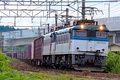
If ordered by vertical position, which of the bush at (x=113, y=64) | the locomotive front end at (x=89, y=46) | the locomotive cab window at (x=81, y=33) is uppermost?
the locomotive cab window at (x=81, y=33)

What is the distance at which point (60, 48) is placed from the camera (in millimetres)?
26484

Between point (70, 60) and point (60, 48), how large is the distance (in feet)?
7.75

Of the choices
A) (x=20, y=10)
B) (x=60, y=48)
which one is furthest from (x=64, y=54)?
(x=20, y=10)

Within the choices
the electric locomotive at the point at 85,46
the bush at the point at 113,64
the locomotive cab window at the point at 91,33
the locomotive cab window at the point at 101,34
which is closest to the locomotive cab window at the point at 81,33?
the electric locomotive at the point at 85,46

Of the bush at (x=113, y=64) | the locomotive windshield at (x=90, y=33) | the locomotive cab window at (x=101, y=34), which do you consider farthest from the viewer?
the bush at (x=113, y=64)

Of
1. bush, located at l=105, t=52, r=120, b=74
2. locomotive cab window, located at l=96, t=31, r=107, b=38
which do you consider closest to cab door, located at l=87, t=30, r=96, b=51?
locomotive cab window, located at l=96, t=31, r=107, b=38

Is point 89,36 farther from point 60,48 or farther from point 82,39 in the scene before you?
point 60,48

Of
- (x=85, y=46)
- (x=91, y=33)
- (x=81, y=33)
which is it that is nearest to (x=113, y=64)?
(x=91, y=33)

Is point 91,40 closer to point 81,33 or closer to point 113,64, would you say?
point 81,33

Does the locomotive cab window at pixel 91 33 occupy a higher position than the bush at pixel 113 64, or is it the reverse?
the locomotive cab window at pixel 91 33

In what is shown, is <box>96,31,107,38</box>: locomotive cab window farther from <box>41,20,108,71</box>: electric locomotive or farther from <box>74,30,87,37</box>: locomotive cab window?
<box>74,30,87,37</box>: locomotive cab window

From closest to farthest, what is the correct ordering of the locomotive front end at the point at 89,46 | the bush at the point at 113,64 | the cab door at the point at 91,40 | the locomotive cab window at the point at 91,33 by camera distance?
the locomotive front end at the point at 89,46 → the cab door at the point at 91,40 → the locomotive cab window at the point at 91,33 → the bush at the point at 113,64

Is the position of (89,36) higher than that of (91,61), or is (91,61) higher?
(89,36)

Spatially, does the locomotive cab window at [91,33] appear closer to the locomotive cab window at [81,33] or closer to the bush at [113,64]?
the locomotive cab window at [81,33]
